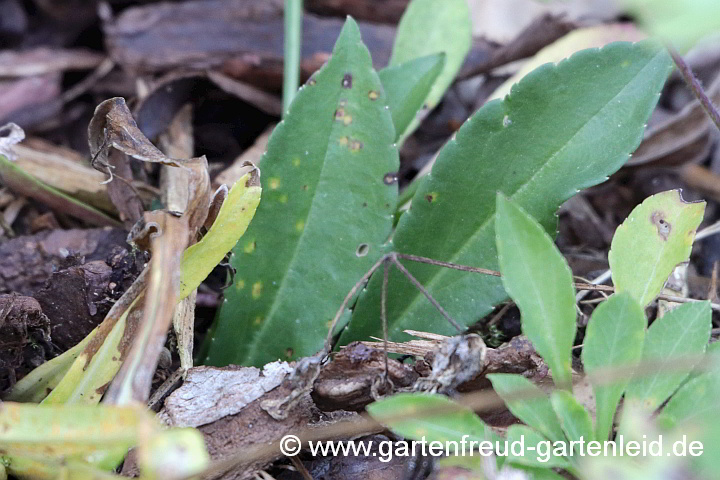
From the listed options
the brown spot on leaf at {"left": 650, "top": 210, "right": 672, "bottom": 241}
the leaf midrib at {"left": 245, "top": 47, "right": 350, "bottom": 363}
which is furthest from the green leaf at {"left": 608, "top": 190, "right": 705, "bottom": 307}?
the leaf midrib at {"left": 245, "top": 47, "right": 350, "bottom": 363}

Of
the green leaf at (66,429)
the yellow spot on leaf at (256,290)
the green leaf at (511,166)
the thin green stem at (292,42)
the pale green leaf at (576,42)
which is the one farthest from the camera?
the pale green leaf at (576,42)

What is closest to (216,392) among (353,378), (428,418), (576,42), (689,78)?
(353,378)

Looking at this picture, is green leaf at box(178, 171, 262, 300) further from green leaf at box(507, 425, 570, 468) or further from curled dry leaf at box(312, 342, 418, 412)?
green leaf at box(507, 425, 570, 468)

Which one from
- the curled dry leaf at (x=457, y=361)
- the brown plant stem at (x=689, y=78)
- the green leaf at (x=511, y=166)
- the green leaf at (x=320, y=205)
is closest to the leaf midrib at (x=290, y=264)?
the green leaf at (x=320, y=205)

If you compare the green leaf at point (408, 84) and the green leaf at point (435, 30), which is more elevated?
the green leaf at point (435, 30)

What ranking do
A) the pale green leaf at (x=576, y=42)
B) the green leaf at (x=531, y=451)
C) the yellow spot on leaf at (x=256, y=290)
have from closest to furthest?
the green leaf at (x=531, y=451), the yellow spot on leaf at (x=256, y=290), the pale green leaf at (x=576, y=42)

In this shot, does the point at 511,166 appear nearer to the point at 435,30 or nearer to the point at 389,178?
the point at 389,178

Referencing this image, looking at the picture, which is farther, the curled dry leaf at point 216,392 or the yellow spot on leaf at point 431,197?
the yellow spot on leaf at point 431,197

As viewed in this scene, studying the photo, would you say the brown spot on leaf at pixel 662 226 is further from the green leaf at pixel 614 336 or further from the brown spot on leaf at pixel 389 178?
the brown spot on leaf at pixel 389 178
